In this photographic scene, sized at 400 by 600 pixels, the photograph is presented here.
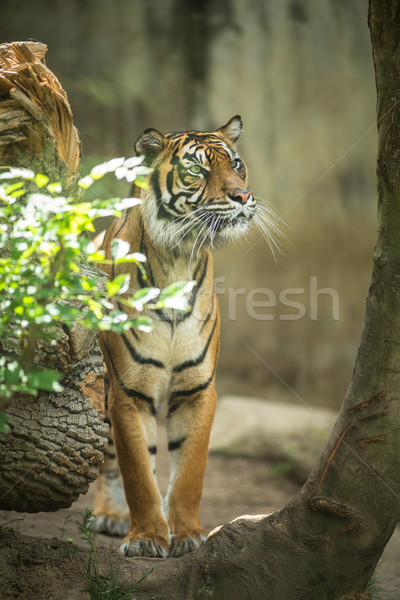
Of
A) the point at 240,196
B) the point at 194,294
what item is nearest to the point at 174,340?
the point at 194,294

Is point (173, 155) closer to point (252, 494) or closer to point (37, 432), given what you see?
point (37, 432)

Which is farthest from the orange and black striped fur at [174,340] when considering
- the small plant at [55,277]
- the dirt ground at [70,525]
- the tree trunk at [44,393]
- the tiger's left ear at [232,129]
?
the small plant at [55,277]

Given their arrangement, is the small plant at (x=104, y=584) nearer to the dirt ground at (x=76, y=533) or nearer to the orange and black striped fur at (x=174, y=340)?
the dirt ground at (x=76, y=533)

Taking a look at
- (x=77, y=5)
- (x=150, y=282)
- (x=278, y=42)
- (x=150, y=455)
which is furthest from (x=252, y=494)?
(x=77, y=5)

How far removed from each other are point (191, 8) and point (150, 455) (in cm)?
561

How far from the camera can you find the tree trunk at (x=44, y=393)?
280 cm

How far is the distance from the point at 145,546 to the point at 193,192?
75.0 inches

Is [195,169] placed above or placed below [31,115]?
below

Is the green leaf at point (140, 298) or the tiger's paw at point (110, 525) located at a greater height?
the green leaf at point (140, 298)

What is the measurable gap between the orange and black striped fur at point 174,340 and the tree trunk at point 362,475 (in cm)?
81

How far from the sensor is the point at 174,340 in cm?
368

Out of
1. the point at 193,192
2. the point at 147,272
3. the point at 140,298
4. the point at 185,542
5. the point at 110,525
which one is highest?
the point at 193,192

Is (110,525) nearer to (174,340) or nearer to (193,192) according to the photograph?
(174,340)

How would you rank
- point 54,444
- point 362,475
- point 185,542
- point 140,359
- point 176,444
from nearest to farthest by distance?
1. point 362,475
2. point 54,444
3. point 185,542
4. point 140,359
5. point 176,444
